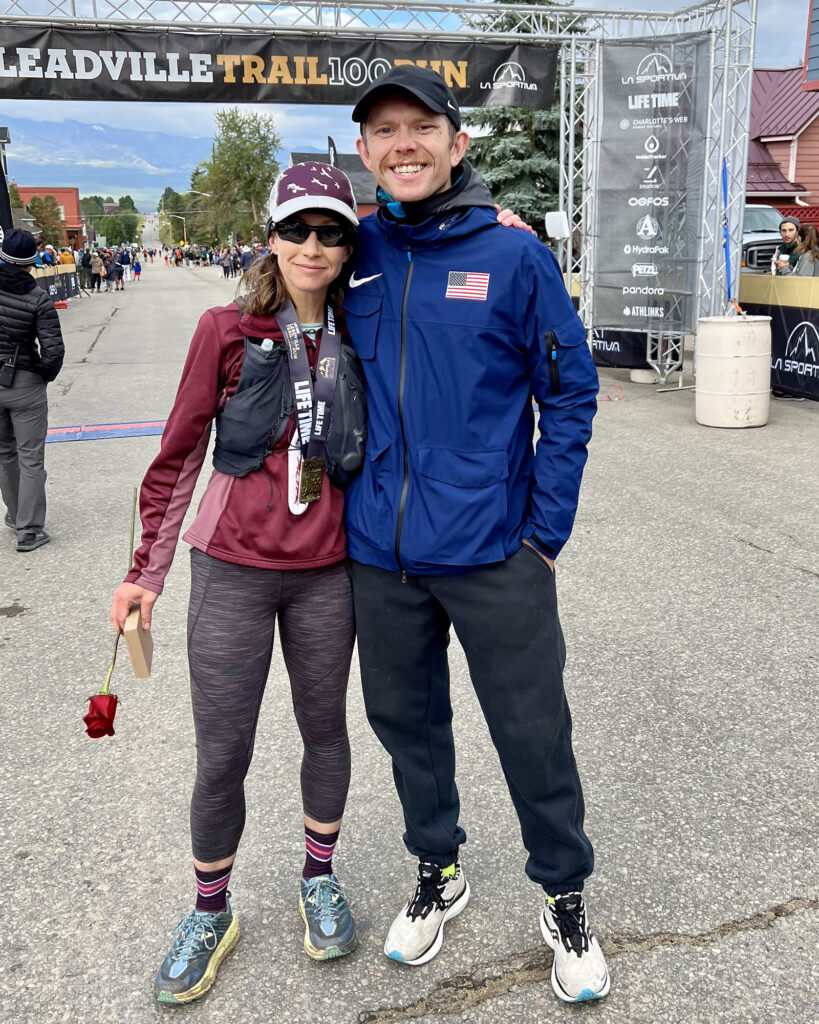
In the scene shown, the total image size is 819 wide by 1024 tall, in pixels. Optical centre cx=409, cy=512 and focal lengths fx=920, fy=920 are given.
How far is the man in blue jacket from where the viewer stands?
2.10m

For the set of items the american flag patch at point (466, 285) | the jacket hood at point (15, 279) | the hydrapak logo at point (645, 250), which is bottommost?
the american flag patch at point (466, 285)

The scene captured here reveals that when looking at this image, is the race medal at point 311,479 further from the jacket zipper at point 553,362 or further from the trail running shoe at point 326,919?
the trail running shoe at point 326,919

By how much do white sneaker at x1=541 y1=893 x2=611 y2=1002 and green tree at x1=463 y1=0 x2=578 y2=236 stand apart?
2256 cm

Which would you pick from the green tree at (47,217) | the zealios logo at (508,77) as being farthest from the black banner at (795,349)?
the green tree at (47,217)

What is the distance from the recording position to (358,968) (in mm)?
2418

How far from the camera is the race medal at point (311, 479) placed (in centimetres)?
224

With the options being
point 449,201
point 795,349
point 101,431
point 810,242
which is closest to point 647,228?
point 810,242

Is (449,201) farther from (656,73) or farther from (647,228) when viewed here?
(656,73)

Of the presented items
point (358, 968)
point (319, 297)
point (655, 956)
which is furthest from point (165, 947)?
point (319, 297)

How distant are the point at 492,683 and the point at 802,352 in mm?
9606

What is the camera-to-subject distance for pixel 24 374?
6012 millimetres

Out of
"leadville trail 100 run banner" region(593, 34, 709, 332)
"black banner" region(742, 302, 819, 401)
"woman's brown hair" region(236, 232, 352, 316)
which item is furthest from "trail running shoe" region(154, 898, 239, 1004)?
"leadville trail 100 run banner" region(593, 34, 709, 332)

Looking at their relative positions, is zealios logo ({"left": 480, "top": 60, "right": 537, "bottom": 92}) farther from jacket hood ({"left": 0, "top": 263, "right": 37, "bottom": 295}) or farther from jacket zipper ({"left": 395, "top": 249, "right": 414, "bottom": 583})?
jacket zipper ({"left": 395, "top": 249, "right": 414, "bottom": 583})

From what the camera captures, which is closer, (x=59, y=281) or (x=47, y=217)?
(x=59, y=281)
